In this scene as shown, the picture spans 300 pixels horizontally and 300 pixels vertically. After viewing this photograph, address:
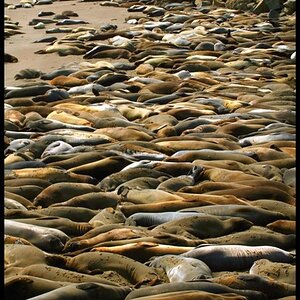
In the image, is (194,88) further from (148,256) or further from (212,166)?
(148,256)

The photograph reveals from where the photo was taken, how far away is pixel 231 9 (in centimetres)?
1975

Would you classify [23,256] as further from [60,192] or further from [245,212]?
[245,212]

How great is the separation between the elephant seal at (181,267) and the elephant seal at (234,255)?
3.5 inches

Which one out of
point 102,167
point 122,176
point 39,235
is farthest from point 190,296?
point 102,167

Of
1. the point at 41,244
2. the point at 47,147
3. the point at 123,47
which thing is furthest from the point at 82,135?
the point at 123,47

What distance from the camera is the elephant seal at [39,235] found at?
4156 mm

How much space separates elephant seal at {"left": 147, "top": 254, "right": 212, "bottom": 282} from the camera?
11.8 ft

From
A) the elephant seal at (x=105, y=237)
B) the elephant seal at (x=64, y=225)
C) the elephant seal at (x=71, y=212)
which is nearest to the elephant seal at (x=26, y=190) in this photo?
Answer: the elephant seal at (x=71, y=212)

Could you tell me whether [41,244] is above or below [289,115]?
above

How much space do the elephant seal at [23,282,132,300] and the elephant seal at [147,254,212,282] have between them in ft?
0.90

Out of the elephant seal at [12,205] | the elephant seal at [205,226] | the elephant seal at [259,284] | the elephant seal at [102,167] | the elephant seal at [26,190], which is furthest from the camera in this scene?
the elephant seal at [102,167]

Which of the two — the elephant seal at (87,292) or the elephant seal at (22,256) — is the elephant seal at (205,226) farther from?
the elephant seal at (87,292)

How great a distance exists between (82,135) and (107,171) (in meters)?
1.04

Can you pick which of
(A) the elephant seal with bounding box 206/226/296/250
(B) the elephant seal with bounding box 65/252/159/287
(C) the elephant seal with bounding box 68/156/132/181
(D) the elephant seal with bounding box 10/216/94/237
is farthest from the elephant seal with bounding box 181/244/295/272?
(C) the elephant seal with bounding box 68/156/132/181
